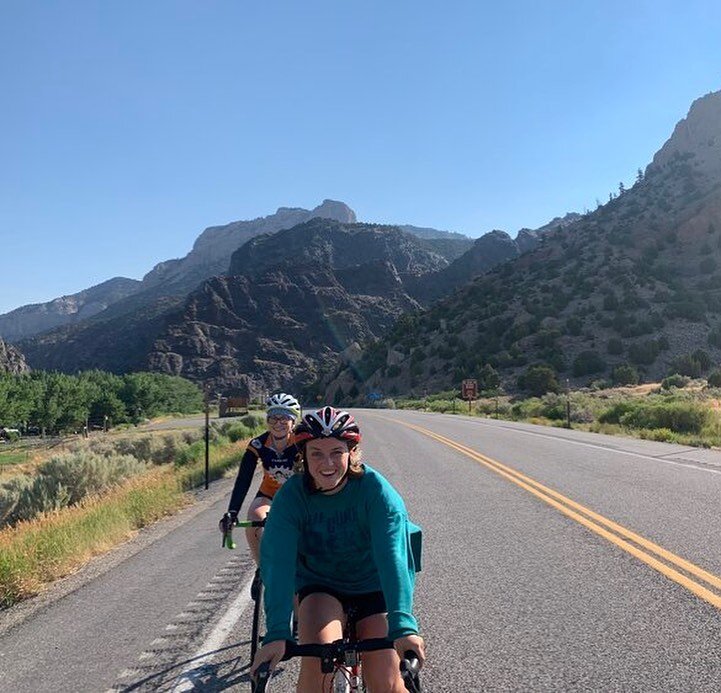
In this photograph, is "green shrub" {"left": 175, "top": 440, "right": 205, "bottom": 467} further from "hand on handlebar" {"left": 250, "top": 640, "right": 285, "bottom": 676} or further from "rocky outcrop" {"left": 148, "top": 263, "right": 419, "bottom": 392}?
"rocky outcrop" {"left": 148, "top": 263, "right": 419, "bottom": 392}

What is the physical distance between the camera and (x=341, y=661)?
2631 mm

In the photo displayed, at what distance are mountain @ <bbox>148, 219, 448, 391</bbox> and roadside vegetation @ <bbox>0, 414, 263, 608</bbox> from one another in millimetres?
94162

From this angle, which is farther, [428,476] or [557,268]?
[557,268]

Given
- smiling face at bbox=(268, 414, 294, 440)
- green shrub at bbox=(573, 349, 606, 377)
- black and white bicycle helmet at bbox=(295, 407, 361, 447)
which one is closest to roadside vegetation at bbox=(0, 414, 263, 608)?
smiling face at bbox=(268, 414, 294, 440)

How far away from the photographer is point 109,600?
19.8 ft

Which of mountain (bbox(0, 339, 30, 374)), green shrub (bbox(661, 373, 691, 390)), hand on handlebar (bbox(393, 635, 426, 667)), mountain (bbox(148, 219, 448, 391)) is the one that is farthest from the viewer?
mountain (bbox(148, 219, 448, 391))

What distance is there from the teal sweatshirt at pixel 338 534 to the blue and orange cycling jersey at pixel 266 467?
175 centimetres

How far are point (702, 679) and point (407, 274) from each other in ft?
629

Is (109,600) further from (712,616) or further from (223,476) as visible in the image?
(223,476)

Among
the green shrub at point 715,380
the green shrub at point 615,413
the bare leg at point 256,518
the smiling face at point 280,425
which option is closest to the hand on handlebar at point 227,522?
the bare leg at point 256,518

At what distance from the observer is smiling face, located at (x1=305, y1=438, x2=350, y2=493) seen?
324 centimetres

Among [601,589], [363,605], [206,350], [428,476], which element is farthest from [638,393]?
[206,350]

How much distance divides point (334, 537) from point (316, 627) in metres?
0.44

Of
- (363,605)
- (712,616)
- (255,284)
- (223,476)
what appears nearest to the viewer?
(363,605)
